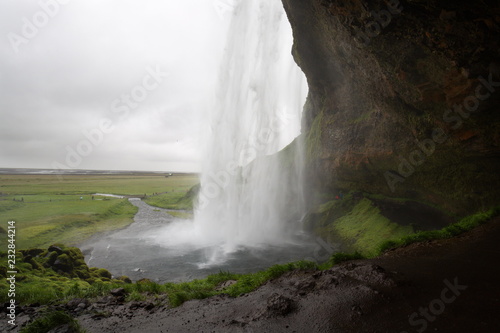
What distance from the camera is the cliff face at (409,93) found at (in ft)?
31.7

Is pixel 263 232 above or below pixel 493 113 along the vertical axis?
below

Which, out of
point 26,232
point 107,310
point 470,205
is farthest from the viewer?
point 26,232

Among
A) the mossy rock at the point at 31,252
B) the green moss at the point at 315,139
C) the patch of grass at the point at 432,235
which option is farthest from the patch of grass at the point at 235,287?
the green moss at the point at 315,139

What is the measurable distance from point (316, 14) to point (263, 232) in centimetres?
2057

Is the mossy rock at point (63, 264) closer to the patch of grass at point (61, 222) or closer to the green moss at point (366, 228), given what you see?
the patch of grass at point (61, 222)

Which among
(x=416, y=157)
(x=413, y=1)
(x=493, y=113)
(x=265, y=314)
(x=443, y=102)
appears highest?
(x=413, y=1)

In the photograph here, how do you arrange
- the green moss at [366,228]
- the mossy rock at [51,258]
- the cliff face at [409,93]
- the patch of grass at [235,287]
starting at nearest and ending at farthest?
1. the patch of grass at [235,287]
2. the cliff face at [409,93]
3. the mossy rock at [51,258]
4. the green moss at [366,228]

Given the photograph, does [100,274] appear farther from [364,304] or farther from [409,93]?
[409,93]

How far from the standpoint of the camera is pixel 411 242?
9117 millimetres

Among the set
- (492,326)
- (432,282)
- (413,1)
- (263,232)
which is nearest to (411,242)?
(432,282)

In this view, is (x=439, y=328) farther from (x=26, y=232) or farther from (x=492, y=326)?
(x=26, y=232)

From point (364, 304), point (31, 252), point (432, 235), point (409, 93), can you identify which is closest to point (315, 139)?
point (409, 93)

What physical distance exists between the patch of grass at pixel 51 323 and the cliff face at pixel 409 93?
14477 millimetres

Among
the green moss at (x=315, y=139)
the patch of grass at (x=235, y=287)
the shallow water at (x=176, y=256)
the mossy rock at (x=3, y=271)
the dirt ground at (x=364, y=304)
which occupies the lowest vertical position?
the shallow water at (x=176, y=256)
